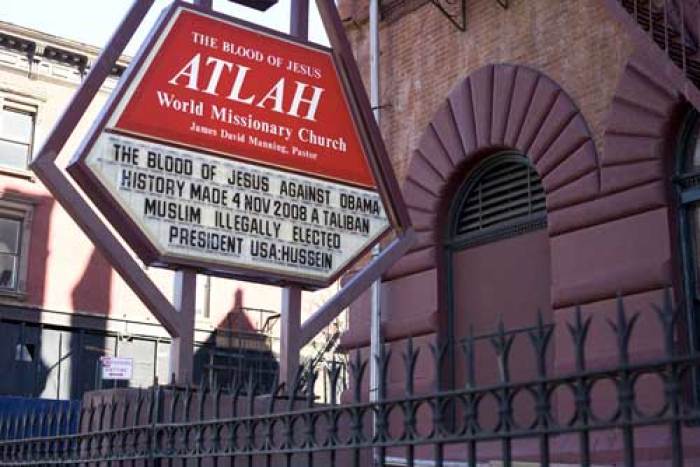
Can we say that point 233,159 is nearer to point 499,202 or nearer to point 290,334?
point 290,334

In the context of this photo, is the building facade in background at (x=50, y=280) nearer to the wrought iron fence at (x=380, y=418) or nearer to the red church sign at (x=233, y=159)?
the red church sign at (x=233, y=159)

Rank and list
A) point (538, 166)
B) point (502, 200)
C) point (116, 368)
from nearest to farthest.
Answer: point (538, 166)
point (502, 200)
point (116, 368)

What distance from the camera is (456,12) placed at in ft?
46.9

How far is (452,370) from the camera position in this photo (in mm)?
13531

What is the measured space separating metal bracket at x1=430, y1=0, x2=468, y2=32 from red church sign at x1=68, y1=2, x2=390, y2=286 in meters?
6.13

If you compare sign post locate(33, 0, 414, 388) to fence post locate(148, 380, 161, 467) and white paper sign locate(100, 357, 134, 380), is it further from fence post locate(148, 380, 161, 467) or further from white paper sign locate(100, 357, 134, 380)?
white paper sign locate(100, 357, 134, 380)

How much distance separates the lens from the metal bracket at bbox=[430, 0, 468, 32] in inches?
555

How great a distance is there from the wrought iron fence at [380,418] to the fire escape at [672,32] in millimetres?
2432

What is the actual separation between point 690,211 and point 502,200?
3.15 m

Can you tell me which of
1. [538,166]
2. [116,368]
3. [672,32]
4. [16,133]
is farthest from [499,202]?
[16,133]

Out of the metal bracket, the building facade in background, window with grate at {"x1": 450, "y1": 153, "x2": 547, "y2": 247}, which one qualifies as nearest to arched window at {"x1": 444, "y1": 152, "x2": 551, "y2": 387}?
window with grate at {"x1": 450, "y1": 153, "x2": 547, "y2": 247}

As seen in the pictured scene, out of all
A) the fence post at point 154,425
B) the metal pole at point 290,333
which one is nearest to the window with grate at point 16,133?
the metal pole at point 290,333

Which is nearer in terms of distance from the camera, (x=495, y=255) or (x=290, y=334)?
(x=290, y=334)

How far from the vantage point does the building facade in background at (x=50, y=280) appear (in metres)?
29.3
